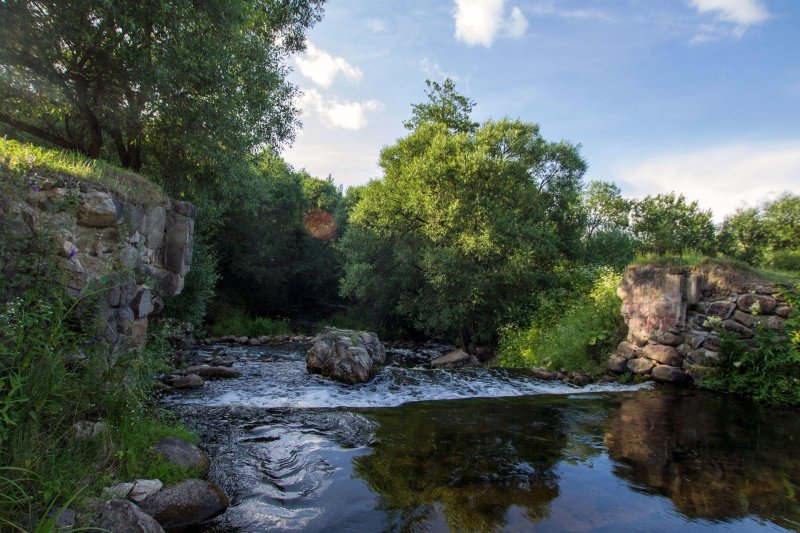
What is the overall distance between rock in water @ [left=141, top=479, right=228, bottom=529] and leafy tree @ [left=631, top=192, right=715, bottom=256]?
1198 inches

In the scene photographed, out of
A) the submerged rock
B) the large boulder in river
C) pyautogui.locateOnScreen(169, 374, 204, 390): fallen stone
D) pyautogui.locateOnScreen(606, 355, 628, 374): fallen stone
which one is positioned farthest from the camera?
the submerged rock

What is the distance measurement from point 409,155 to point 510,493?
17.8m

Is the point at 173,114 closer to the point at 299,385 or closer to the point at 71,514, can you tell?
the point at 299,385

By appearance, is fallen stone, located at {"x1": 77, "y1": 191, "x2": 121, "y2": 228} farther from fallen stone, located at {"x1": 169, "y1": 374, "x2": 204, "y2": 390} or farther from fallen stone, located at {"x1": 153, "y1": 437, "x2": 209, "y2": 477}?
fallen stone, located at {"x1": 169, "y1": 374, "x2": 204, "y2": 390}

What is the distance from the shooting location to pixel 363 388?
888 centimetres

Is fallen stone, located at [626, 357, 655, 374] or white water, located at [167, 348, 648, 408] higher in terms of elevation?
fallen stone, located at [626, 357, 655, 374]

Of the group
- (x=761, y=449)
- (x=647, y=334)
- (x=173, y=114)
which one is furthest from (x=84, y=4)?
(x=647, y=334)

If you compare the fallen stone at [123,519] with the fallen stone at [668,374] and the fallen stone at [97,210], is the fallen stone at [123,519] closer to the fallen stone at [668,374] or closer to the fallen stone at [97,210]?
the fallen stone at [97,210]

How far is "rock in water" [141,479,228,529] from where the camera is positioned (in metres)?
3.52

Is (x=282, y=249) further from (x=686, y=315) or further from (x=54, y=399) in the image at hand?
(x=54, y=399)

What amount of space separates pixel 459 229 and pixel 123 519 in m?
14.9

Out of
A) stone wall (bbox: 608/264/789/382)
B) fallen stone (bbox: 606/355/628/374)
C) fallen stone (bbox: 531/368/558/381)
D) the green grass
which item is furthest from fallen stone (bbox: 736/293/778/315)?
the green grass

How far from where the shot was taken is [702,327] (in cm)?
1055

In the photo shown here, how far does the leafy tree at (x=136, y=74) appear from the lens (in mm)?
8125
